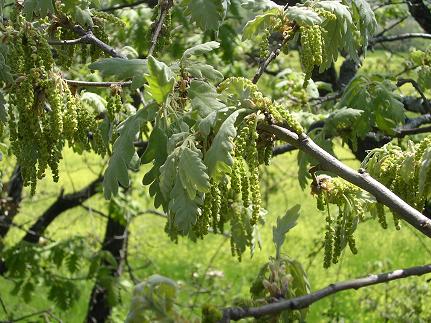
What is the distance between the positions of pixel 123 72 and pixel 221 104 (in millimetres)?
350

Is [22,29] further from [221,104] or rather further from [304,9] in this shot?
[304,9]

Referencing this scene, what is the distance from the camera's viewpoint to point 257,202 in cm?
220

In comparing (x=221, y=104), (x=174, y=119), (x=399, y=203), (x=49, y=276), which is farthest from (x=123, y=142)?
(x=49, y=276)

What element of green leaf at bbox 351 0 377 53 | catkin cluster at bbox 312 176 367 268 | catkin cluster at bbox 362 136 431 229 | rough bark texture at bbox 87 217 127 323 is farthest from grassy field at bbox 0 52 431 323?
catkin cluster at bbox 312 176 367 268

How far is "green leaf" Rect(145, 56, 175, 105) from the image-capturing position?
216 centimetres

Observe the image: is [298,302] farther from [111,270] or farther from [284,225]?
[111,270]

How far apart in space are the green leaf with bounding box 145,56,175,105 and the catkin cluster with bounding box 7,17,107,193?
415mm

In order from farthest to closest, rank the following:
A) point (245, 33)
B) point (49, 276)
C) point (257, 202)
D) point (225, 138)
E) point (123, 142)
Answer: point (49, 276)
point (245, 33)
point (123, 142)
point (257, 202)
point (225, 138)

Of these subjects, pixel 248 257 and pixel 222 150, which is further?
pixel 248 257

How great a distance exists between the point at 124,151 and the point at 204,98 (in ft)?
1.01

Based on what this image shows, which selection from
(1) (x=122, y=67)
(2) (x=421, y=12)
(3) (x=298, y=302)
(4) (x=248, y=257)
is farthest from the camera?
(4) (x=248, y=257)

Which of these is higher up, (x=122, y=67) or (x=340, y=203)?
(x=122, y=67)

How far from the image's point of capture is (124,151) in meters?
2.36

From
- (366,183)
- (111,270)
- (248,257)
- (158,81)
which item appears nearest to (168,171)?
(158,81)
